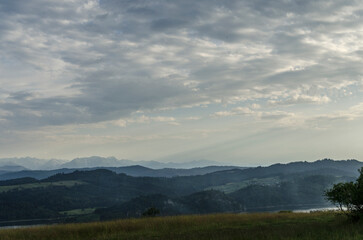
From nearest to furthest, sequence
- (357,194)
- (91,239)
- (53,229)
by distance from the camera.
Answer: (91,239)
(357,194)
(53,229)

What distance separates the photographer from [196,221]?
26312 mm

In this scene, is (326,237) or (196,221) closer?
(326,237)

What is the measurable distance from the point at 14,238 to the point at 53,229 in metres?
3.01

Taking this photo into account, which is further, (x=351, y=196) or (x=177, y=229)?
(x=177, y=229)

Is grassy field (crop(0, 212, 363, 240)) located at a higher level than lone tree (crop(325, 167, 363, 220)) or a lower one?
lower

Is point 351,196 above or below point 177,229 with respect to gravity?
above

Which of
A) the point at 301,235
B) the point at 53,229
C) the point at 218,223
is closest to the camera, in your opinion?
the point at 301,235

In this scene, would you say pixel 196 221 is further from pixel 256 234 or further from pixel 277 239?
pixel 277 239

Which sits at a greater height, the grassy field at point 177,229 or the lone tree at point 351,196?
the lone tree at point 351,196

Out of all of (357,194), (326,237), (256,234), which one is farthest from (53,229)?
(357,194)

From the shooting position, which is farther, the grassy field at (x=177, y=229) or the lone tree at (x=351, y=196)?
the lone tree at (x=351, y=196)

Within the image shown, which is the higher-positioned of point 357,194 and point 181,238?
point 357,194

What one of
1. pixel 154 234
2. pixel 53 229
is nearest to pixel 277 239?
pixel 154 234

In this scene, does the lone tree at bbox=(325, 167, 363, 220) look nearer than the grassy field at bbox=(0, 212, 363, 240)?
No
